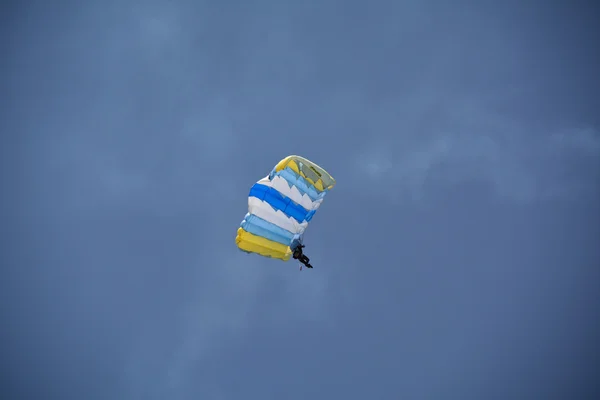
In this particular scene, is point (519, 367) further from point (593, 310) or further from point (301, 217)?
point (301, 217)

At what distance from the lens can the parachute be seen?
2052 centimetres

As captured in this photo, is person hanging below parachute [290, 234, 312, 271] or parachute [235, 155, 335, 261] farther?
person hanging below parachute [290, 234, 312, 271]

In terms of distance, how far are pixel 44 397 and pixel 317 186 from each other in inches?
4104

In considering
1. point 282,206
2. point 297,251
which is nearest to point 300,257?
point 297,251

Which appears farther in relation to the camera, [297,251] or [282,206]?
[297,251]

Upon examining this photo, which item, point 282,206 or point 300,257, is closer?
point 282,206

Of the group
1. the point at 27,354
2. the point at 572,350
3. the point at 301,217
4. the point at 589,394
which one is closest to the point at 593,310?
the point at 572,350

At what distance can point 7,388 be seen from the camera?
111m

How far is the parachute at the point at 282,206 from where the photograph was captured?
20516 mm

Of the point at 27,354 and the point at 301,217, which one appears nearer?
the point at 301,217

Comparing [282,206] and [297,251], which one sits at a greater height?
[282,206]

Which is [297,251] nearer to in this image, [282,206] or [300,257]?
[300,257]

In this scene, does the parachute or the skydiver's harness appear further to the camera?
the skydiver's harness

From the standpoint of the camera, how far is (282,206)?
21250mm
